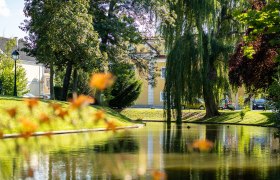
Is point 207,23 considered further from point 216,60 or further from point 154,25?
point 216,60

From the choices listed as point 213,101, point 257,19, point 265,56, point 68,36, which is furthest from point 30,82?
point 257,19

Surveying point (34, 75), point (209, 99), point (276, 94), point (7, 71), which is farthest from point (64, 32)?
point (34, 75)

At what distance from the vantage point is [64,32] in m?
35.2

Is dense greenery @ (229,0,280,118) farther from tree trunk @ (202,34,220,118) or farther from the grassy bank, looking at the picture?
the grassy bank

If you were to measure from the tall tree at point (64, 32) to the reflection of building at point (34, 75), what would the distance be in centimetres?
4598

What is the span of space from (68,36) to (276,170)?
2395cm

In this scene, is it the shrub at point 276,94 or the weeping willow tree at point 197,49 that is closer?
the shrub at point 276,94

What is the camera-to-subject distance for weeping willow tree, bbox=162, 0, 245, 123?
120 ft

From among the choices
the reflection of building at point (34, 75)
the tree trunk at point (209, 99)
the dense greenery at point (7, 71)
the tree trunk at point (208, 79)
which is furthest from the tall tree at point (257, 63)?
the reflection of building at point (34, 75)

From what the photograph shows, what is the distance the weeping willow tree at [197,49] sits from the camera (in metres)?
36.5

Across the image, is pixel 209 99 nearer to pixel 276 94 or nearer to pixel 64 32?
pixel 64 32

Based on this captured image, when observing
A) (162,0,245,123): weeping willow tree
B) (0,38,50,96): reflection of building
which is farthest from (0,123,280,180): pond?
(0,38,50,96): reflection of building

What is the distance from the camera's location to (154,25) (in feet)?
129

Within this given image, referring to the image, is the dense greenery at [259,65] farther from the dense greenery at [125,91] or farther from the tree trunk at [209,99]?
the dense greenery at [125,91]
